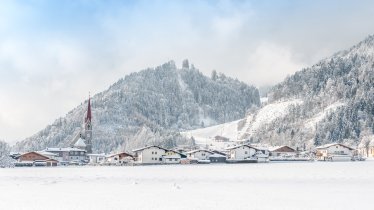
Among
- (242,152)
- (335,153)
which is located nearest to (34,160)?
(242,152)

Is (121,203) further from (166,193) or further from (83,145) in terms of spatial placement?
(83,145)

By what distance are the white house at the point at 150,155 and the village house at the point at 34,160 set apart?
2831 cm

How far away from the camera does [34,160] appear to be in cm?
14588

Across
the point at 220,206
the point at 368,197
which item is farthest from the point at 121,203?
the point at 368,197

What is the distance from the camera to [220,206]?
29.4m

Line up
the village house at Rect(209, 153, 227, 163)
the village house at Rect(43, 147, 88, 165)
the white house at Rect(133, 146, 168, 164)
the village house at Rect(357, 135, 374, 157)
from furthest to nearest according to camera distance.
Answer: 1. the village house at Rect(357, 135, 374, 157)
2. the village house at Rect(43, 147, 88, 165)
3. the village house at Rect(209, 153, 227, 163)
4. the white house at Rect(133, 146, 168, 164)

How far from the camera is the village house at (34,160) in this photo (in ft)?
473

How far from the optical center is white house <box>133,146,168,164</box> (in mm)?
139625

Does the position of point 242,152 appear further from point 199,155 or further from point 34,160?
point 34,160

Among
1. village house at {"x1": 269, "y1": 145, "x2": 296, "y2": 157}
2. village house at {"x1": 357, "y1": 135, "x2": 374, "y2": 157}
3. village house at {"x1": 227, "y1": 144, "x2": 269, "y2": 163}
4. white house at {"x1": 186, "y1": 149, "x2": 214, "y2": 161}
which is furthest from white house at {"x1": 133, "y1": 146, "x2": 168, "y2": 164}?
village house at {"x1": 357, "y1": 135, "x2": 374, "y2": 157}

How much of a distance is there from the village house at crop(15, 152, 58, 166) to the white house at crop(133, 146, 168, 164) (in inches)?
1115

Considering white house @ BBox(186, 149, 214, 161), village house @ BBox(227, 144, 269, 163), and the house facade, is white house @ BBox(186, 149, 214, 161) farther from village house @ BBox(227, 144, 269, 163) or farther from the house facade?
the house facade

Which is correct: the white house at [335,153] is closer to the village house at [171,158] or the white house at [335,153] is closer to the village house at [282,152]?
the village house at [282,152]

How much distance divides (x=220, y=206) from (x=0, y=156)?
12738 cm
